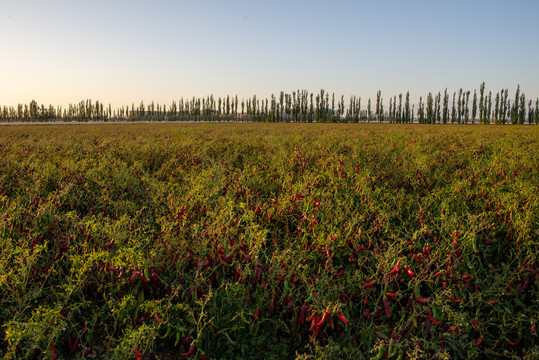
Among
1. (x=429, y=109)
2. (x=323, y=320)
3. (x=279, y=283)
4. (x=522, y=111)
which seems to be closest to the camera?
(x=323, y=320)

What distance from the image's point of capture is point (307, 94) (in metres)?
108

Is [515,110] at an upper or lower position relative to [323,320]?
upper

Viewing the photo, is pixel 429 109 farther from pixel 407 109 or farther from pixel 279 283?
pixel 279 283

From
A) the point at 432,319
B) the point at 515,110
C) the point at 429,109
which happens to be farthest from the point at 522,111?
the point at 432,319

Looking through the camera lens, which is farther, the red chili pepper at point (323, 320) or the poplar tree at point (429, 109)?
the poplar tree at point (429, 109)

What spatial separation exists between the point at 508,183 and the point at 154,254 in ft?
18.2

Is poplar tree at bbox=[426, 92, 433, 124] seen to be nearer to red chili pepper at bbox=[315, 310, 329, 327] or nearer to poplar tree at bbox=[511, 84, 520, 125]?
poplar tree at bbox=[511, 84, 520, 125]

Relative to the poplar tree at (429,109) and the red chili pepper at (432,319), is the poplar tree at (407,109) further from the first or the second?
the red chili pepper at (432,319)

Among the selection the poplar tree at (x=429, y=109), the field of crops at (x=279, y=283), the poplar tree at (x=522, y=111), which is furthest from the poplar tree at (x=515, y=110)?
the field of crops at (x=279, y=283)

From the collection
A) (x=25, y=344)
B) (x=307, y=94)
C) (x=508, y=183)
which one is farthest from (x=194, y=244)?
(x=307, y=94)

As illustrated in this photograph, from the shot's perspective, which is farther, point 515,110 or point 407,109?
point 407,109

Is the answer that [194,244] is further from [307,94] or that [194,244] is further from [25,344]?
[307,94]

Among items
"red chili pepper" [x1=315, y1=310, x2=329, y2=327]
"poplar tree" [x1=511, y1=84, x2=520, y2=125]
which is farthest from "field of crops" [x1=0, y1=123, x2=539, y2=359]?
"poplar tree" [x1=511, y1=84, x2=520, y2=125]

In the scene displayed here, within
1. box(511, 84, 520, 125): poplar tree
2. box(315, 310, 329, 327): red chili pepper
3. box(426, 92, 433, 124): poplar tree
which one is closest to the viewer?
box(315, 310, 329, 327): red chili pepper
